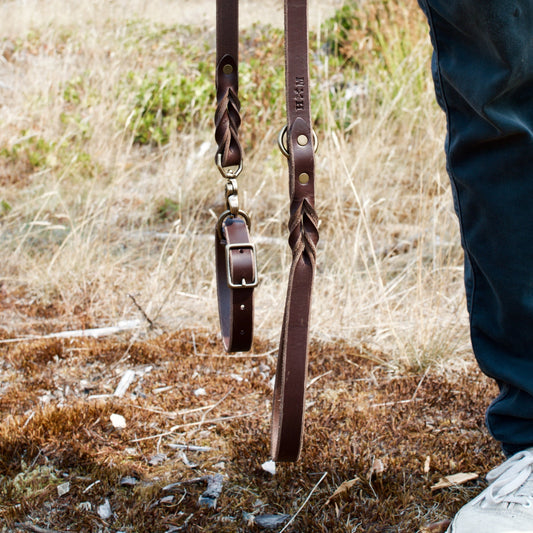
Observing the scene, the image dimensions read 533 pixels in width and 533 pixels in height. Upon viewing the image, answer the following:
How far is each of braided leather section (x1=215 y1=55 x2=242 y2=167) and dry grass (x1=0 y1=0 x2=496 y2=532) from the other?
0.85 meters

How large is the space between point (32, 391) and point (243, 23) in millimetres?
7122

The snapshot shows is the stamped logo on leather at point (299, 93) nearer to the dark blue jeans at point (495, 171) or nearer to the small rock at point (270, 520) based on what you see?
the dark blue jeans at point (495, 171)

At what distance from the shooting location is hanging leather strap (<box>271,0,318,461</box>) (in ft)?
3.25

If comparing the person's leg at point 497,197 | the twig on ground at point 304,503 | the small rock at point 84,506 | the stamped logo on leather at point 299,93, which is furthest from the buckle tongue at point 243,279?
the small rock at point 84,506

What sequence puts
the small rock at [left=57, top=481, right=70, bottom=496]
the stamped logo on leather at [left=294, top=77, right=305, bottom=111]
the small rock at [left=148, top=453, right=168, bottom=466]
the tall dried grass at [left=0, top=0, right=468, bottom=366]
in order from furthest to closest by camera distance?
the tall dried grass at [left=0, top=0, right=468, bottom=366]
the small rock at [left=148, top=453, right=168, bottom=466]
the small rock at [left=57, top=481, right=70, bottom=496]
the stamped logo on leather at [left=294, top=77, right=305, bottom=111]

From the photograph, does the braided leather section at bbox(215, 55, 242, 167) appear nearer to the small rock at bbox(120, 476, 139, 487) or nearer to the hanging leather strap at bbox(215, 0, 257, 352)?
the hanging leather strap at bbox(215, 0, 257, 352)

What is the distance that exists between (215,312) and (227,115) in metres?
1.44

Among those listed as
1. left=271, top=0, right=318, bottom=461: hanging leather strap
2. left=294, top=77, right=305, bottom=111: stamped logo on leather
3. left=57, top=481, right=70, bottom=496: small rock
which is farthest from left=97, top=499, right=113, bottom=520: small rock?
left=294, top=77, right=305, bottom=111: stamped logo on leather

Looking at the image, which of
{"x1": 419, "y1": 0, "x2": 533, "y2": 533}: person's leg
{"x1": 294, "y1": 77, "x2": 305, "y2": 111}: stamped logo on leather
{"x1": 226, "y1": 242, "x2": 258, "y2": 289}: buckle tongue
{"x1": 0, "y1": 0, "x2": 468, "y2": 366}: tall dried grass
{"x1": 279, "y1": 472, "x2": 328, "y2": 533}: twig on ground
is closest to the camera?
{"x1": 294, "y1": 77, "x2": 305, "y2": 111}: stamped logo on leather

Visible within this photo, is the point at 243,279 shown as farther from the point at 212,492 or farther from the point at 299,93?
the point at 212,492

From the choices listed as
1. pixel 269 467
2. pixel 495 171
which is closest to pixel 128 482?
pixel 269 467

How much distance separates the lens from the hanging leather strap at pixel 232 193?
48.6 inches

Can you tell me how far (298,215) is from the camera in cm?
100

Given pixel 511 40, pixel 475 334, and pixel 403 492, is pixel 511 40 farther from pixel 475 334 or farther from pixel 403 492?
pixel 403 492
